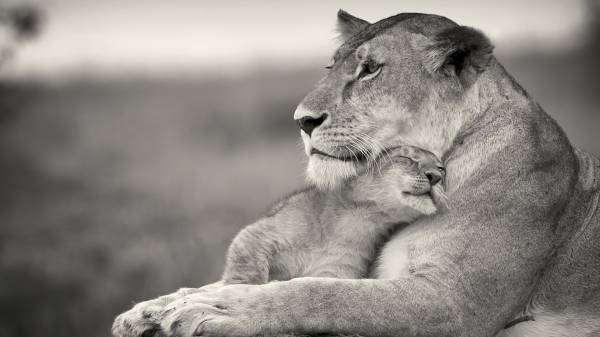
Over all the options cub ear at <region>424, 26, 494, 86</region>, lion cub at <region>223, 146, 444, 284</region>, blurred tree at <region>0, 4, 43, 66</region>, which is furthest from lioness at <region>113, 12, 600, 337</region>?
blurred tree at <region>0, 4, 43, 66</region>

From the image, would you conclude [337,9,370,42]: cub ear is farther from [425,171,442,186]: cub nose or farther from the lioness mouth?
[425,171,442,186]: cub nose

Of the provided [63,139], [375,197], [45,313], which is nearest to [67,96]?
[63,139]

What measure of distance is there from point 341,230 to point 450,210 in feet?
2.25

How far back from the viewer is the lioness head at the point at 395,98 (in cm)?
523

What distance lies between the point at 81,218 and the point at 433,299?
14377 millimetres

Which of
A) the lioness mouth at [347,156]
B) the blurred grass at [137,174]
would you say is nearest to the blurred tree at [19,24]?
the blurred grass at [137,174]

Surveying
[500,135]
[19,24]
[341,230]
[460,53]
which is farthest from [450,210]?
[19,24]

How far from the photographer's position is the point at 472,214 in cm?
488

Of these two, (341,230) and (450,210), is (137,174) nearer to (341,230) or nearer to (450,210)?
(341,230)

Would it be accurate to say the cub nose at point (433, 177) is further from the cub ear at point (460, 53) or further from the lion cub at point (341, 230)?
the cub ear at point (460, 53)

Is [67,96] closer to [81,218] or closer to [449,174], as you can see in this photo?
[81,218]

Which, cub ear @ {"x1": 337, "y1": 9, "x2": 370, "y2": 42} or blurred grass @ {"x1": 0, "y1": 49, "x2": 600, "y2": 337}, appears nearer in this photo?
cub ear @ {"x1": 337, "y1": 9, "x2": 370, "y2": 42}

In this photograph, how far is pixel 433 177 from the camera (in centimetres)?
512

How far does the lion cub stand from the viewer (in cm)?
528
